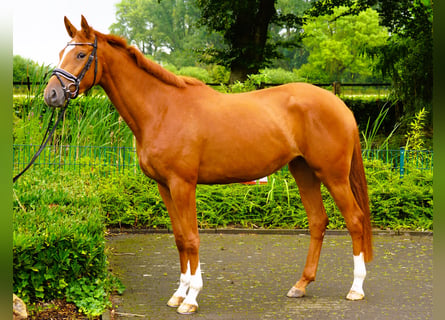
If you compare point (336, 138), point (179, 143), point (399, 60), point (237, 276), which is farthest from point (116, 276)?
point (399, 60)

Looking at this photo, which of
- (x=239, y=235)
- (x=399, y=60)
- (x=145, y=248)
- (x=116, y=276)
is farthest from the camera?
(x=399, y=60)

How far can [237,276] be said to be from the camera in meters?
6.09

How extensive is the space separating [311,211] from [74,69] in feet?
9.26

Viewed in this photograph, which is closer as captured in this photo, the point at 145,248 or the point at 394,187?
the point at 145,248

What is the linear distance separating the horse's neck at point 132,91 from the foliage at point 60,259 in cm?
107

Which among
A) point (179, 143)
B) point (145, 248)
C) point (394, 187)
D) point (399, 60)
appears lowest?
point (145, 248)

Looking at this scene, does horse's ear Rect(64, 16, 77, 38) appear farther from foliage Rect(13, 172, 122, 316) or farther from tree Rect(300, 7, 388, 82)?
tree Rect(300, 7, 388, 82)

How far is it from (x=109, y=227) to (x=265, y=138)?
4517mm

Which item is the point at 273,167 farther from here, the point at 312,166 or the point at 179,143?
the point at 179,143

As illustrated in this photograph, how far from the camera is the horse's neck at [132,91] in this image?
488 centimetres

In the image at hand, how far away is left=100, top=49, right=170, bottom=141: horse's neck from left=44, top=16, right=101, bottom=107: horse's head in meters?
0.19

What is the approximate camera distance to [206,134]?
4957 millimetres

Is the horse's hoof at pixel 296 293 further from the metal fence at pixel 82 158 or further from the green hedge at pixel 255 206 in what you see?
the metal fence at pixel 82 158

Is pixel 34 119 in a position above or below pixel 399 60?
below
